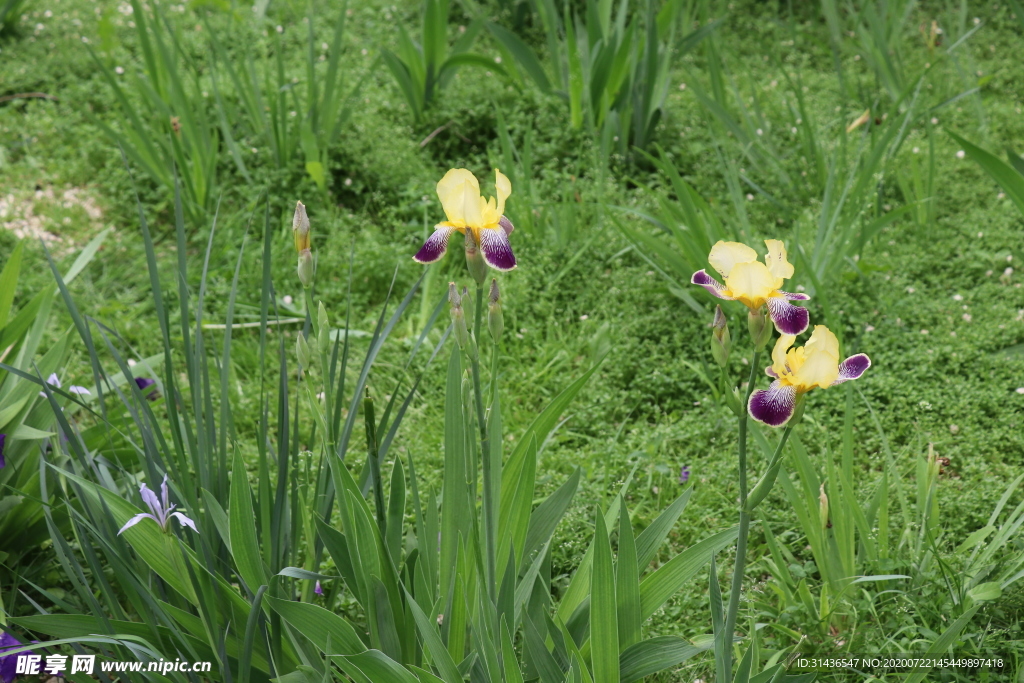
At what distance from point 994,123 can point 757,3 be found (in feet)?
4.92

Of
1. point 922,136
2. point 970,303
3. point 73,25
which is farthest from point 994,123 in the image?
point 73,25

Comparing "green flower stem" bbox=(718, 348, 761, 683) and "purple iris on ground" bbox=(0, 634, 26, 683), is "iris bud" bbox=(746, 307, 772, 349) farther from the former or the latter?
"purple iris on ground" bbox=(0, 634, 26, 683)

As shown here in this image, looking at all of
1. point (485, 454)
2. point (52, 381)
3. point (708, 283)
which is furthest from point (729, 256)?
point (52, 381)

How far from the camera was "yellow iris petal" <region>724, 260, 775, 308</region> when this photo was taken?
0.96 meters

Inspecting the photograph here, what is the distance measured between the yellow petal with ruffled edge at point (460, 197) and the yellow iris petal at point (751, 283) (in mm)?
329

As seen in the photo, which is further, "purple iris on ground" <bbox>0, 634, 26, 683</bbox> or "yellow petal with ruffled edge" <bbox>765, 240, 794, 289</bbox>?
"purple iris on ground" <bbox>0, 634, 26, 683</bbox>

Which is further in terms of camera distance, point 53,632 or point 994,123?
point 994,123

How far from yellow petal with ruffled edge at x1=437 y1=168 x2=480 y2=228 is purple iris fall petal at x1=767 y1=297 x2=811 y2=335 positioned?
1.26 feet

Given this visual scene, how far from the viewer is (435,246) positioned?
1.06 m

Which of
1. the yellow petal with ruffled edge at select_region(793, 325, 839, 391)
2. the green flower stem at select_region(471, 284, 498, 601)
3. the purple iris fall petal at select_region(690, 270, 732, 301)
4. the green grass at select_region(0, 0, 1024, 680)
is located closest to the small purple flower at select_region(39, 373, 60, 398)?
the green grass at select_region(0, 0, 1024, 680)

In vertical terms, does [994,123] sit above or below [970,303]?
above

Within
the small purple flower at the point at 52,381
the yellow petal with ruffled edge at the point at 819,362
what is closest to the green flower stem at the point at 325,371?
the yellow petal with ruffled edge at the point at 819,362

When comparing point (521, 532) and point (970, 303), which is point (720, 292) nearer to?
point (521, 532)

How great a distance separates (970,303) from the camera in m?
2.47
